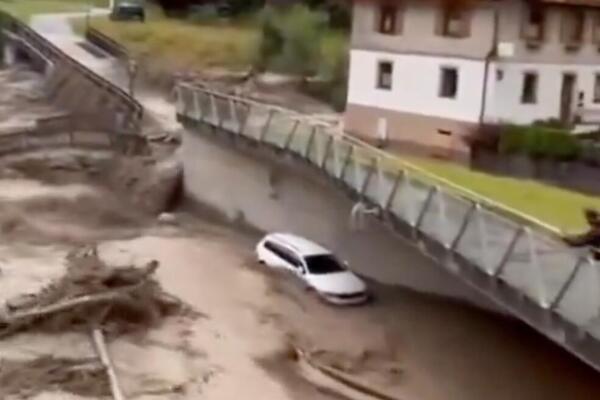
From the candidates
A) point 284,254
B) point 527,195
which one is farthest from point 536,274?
point 527,195

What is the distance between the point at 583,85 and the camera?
44469mm

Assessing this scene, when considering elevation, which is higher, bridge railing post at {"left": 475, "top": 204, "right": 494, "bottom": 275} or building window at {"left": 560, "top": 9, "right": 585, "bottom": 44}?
building window at {"left": 560, "top": 9, "right": 585, "bottom": 44}

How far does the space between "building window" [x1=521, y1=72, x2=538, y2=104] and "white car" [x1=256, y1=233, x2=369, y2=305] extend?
Answer: 11.8 meters

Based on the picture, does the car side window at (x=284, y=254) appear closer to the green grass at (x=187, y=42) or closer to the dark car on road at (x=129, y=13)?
the green grass at (x=187, y=42)

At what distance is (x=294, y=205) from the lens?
123 ft

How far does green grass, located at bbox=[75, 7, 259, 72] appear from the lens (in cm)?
6031

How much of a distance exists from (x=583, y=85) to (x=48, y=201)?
18053mm

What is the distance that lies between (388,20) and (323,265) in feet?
47.2

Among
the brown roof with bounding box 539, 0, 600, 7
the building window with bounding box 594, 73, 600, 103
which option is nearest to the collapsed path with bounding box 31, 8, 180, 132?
the brown roof with bounding box 539, 0, 600, 7

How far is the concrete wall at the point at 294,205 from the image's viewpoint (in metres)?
32.4

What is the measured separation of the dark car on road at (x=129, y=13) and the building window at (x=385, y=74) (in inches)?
1020

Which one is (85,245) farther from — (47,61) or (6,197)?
(47,61)

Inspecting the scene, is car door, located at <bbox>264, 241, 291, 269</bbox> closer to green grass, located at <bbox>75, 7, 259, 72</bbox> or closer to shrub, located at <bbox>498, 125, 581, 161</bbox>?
shrub, located at <bbox>498, 125, 581, 161</bbox>

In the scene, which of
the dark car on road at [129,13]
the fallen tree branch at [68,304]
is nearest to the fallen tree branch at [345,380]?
the fallen tree branch at [68,304]
